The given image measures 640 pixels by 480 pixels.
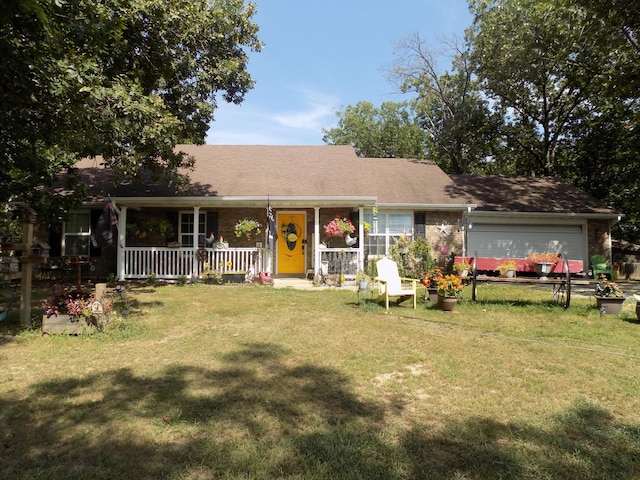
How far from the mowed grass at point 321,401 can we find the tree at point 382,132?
2638 cm

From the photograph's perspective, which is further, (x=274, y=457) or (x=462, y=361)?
(x=462, y=361)

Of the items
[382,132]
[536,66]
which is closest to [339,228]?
[536,66]

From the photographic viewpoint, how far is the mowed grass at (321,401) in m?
2.43

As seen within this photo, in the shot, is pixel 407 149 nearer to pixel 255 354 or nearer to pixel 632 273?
pixel 632 273

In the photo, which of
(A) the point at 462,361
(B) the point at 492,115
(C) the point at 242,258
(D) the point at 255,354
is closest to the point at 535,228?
(B) the point at 492,115

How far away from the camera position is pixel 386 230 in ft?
45.7

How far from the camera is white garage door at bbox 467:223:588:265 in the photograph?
49.8 feet

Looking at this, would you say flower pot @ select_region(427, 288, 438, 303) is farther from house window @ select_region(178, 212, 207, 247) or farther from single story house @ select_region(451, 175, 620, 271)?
house window @ select_region(178, 212, 207, 247)

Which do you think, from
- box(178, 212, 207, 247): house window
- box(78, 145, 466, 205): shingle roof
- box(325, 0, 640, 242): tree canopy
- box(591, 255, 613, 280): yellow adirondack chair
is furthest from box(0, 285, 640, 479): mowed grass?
box(325, 0, 640, 242): tree canopy

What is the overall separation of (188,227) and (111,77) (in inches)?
260

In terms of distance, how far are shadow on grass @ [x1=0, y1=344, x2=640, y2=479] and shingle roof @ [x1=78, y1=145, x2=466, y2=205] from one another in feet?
30.2

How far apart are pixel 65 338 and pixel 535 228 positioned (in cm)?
1574

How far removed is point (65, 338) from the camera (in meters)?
5.30

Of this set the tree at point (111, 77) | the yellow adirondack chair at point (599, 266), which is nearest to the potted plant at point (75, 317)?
the tree at point (111, 77)
